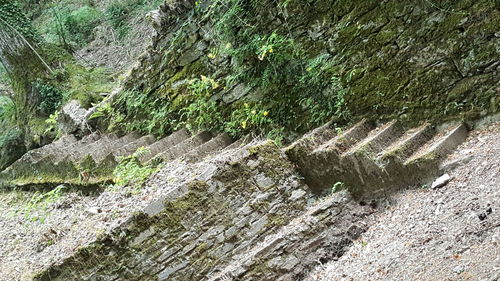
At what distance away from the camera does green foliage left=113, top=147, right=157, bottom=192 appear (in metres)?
4.60

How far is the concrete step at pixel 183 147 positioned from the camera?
5075 mm

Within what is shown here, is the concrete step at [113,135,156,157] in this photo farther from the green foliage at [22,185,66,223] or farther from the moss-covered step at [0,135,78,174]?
the moss-covered step at [0,135,78,174]

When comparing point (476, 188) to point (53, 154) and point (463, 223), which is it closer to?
point (463, 223)

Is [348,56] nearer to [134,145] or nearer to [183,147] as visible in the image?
[183,147]

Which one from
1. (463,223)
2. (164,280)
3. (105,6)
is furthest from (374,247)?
(105,6)

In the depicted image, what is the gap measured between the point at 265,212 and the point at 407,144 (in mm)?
1479

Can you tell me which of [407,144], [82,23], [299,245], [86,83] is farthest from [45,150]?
[82,23]

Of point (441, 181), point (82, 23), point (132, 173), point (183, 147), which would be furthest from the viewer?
point (82, 23)

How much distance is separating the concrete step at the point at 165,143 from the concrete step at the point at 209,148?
2.39 feet

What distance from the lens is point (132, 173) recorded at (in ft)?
15.8

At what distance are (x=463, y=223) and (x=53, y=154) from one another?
6.22 metres

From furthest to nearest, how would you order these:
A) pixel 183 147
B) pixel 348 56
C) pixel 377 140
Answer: pixel 183 147 < pixel 348 56 < pixel 377 140

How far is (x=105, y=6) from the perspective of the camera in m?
13.6

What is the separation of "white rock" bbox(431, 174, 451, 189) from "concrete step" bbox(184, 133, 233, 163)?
2.65 metres
